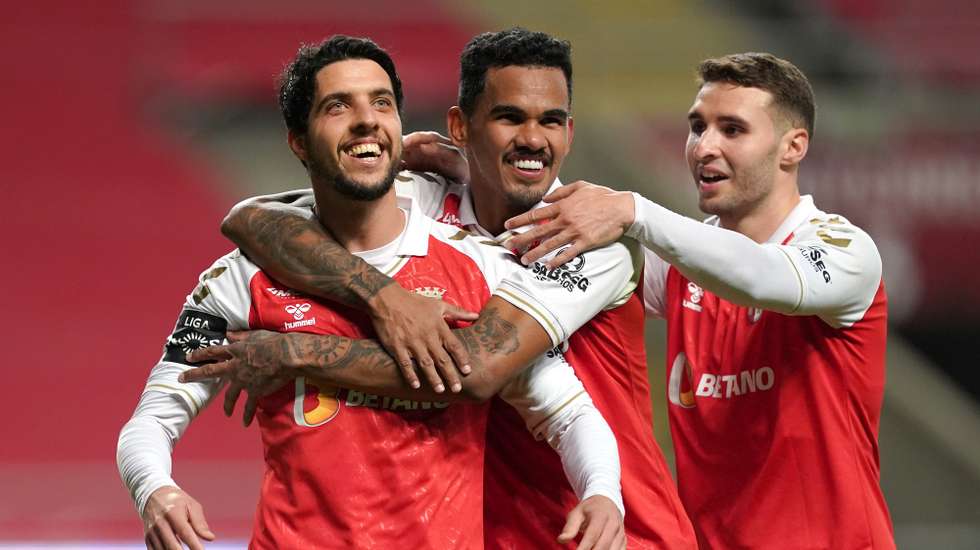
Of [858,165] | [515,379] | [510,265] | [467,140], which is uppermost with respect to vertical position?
[467,140]

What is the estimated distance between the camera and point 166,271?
8.90m

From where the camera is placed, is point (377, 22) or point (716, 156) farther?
point (377, 22)

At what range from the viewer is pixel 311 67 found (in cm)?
259

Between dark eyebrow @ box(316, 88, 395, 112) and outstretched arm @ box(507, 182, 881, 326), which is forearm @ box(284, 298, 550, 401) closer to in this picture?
outstretched arm @ box(507, 182, 881, 326)

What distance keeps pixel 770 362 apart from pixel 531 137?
0.80m

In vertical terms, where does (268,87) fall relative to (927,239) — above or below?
above

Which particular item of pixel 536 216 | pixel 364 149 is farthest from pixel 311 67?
pixel 536 216

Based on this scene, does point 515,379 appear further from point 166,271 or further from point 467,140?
point 166,271

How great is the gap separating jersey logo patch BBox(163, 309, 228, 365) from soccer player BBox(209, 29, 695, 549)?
0.42 ft

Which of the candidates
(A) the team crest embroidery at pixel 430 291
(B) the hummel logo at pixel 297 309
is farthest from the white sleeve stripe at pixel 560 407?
(B) the hummel logo at pixel 297 309

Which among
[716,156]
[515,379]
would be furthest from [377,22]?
[515,379]

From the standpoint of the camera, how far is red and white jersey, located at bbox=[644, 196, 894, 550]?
9.41ft

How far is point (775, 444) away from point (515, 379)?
0.76 metres

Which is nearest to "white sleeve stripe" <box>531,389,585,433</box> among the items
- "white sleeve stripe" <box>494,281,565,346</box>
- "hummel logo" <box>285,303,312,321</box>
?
"white sleeve stripe" <box>494,281,565,346</box>
